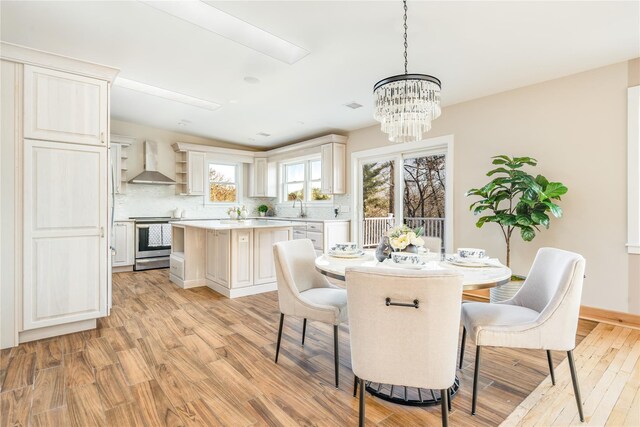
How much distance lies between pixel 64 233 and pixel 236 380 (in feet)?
6.68

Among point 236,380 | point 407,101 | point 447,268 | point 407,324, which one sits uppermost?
point 407,101

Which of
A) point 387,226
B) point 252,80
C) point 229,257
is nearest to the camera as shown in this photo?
point 252,80

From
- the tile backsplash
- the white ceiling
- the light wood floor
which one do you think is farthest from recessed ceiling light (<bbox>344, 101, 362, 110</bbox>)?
the light wood floor

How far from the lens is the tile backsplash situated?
5967 mm

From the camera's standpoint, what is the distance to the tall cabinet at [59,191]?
2.55 metres

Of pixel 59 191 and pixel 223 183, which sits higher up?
pixel 223 183

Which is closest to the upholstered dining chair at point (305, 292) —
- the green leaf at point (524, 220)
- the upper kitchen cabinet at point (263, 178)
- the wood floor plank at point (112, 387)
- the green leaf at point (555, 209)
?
the wood floor plank at point (112, 387)

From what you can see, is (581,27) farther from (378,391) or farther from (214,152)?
(214,152)

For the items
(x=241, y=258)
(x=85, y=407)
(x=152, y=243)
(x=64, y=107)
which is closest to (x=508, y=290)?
(x=241, y=258)

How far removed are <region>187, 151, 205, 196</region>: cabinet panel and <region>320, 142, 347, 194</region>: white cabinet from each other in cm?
262

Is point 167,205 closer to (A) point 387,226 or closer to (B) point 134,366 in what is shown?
(A) point 387,226

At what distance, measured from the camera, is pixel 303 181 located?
6.95 metres

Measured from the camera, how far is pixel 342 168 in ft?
19.2

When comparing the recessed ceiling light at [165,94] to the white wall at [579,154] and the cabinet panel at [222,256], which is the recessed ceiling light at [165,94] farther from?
the white wall at [579,154]
